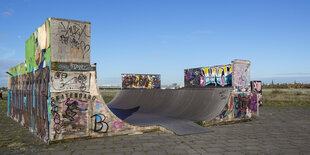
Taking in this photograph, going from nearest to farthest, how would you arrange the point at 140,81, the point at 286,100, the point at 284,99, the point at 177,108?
the point at 177,108
the point at 140,81
the point at 286,100
the point at 284,99

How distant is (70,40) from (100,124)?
308 cm

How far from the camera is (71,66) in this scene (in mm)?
7621

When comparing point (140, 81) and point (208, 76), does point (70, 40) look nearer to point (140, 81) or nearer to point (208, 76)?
point (208, 76)

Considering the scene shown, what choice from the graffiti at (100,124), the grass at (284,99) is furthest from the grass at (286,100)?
the graffiti at (100,124)

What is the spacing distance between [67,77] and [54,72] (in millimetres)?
433

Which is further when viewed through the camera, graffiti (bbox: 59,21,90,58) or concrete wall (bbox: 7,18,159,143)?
graffiti (bbox: 59,21,90,58)

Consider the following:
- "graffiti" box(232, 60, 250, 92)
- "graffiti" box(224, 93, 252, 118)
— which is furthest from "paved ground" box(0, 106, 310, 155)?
"graffiti" box(232, 60, 250, 92)

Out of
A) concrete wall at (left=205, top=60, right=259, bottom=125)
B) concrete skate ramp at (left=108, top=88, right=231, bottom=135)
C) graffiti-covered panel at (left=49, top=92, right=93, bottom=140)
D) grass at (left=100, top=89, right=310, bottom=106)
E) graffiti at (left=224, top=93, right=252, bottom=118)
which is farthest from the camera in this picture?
grass at (left=100, top=89, right=310, bottom=106)

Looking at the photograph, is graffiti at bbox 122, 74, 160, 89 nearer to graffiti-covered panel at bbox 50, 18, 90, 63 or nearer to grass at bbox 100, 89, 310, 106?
grass at bbox 100, 89, 310, 106

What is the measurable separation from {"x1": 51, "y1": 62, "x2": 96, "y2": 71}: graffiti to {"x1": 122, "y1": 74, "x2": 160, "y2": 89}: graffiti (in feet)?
55.0

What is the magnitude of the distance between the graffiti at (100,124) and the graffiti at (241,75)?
23.6 ft

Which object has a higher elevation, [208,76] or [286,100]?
[208,76]

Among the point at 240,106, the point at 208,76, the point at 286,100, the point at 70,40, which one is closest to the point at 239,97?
the point at 240,106

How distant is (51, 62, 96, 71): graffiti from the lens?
734cm
